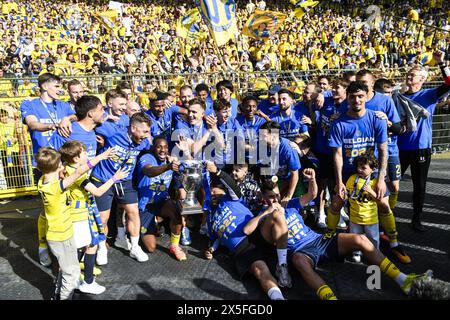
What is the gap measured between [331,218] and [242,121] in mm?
A: 1748

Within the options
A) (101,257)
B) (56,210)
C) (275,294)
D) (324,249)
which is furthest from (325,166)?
(56,210)

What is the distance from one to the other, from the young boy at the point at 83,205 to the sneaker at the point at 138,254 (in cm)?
67

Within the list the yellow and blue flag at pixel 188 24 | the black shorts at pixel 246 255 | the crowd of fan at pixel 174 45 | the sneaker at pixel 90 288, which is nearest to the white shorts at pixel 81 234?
the sneaker at pixel 90 288

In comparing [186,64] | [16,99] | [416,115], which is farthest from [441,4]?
[16,99]

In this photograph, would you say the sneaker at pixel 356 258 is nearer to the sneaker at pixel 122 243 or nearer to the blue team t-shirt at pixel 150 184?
the blue team t-shirt at pixel 150 184

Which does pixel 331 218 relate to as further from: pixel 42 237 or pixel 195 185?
pixel 42 237

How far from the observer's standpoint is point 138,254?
4285mm

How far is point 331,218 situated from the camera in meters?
4.34

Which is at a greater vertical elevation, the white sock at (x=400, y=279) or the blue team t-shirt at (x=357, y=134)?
the blue team t-shirt at (x=357, y=134)

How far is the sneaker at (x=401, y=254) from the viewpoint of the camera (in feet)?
12.9

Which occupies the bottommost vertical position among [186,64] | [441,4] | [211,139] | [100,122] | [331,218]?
[331,218]

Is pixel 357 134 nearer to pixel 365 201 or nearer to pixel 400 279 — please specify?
pixel 365 201

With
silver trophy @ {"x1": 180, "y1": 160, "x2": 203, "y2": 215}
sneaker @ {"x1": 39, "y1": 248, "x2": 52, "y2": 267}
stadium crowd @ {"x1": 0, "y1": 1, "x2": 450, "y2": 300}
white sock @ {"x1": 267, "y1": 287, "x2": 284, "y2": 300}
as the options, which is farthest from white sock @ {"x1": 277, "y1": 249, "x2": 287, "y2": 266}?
sneaker @ {"x1": 39, "y1": 248, "x2": 52, "y2": 267}

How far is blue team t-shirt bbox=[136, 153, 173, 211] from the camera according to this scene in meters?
4.42
